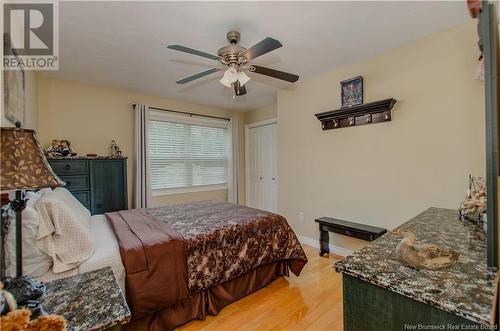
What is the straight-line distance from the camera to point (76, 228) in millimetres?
1502

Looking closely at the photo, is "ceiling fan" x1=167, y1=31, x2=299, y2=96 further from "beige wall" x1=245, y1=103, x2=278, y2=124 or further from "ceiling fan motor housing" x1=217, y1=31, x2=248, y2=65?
"beige wall" x1=245, y1=103, x2=278, y2=124

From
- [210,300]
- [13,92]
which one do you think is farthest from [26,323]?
[13,92]

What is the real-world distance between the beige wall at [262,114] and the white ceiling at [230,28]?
1539 mm

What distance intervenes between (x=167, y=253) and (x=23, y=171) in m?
1.04

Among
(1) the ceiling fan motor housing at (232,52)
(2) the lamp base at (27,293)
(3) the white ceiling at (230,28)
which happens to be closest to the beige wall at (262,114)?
(3) the white ceiling at (230,28)

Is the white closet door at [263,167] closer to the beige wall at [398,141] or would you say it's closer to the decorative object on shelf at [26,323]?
the beige wall at [398,141]

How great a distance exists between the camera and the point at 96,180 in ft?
9.88

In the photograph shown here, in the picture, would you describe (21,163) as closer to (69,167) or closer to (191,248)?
(191,248)

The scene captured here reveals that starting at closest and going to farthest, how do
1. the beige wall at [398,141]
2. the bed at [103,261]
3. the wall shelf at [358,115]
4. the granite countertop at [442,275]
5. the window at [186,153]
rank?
the granite countertop at [442,275] → the bed at [103,261] → the beige wall at [398,141] → the wall shelf at [358,115] → the window at [186,153]

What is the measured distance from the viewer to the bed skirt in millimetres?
Answer: 1679

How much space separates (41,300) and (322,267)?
2559 mm

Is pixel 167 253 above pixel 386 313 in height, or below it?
below

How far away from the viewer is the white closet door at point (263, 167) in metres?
4.57

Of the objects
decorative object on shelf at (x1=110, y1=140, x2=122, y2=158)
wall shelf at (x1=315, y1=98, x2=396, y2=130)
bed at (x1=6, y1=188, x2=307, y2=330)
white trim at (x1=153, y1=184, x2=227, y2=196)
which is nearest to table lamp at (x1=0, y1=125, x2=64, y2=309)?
bed at (x1=6, y1=188, x2=307, y2=330)
